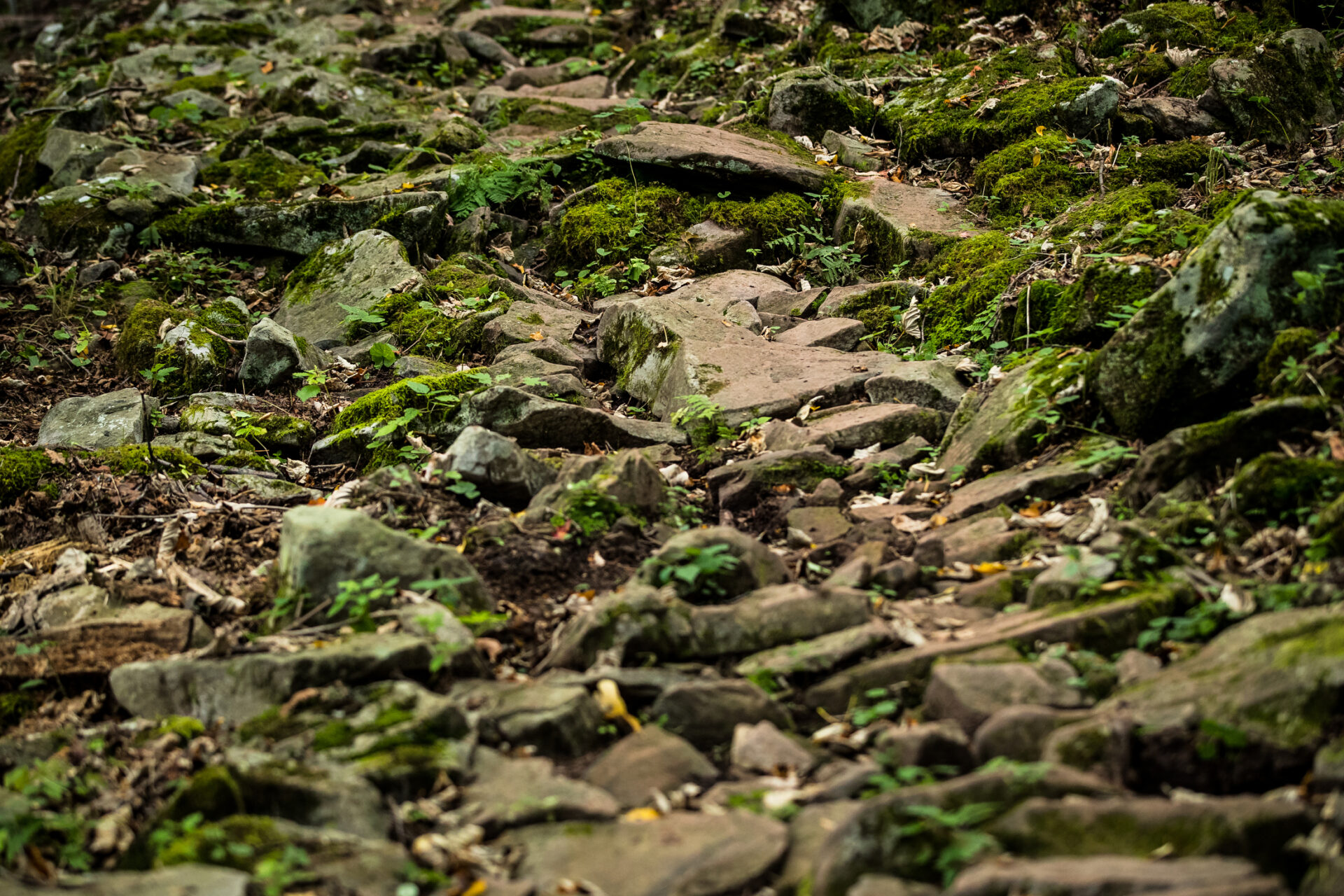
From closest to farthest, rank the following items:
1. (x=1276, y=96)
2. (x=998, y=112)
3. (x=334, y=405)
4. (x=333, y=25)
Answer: (x=334, y=405) → (x=1276, y=96) → (x=998, y=112) → (x=333, y=25)

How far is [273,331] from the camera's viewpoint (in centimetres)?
633

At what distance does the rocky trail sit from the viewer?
268cm

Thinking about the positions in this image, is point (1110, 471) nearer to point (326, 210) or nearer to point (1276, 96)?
point (1276, 96)

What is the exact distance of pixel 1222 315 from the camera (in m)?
4.01

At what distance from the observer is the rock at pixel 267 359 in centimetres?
631

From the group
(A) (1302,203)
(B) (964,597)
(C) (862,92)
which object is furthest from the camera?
(C) (862,92)

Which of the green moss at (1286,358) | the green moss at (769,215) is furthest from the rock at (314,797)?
the green moss at (769,215)

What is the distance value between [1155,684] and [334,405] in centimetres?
499

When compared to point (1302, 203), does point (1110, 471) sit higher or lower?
lower

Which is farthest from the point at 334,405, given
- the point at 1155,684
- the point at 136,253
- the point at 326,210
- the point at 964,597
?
the point at 1155,684

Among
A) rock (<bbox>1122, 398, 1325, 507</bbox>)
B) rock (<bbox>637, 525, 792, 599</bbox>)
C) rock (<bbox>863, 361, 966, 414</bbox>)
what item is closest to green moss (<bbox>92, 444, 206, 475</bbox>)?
rock (<bbox>637, 525, 792, 599</bbox>)

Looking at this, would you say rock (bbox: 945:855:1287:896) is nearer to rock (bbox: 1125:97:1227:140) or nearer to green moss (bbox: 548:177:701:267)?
green moss (bbox: 548:177:701:267)

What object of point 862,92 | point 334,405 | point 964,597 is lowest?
point 334,405

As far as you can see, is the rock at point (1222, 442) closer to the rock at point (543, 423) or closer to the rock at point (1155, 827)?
the rock at point (1155, 827)
